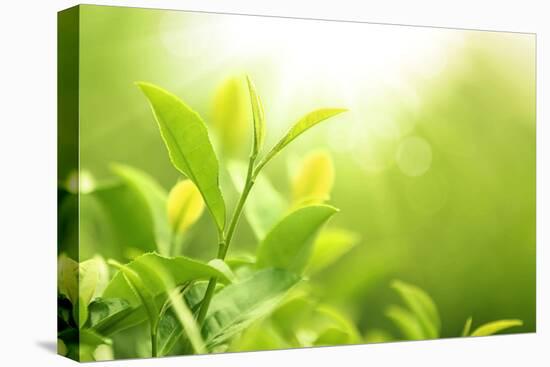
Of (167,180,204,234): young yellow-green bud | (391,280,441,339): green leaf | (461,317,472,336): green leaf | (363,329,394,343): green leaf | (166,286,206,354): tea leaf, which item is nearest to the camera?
(166,286,206,354): tea leaf

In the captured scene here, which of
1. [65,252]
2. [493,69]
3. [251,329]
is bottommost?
[251,329]

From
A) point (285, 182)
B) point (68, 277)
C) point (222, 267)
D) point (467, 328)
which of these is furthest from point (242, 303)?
point (467, 328)

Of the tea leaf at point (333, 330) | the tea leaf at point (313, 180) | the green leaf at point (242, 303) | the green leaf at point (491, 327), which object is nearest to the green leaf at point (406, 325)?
the green leaf at point (491, 327)

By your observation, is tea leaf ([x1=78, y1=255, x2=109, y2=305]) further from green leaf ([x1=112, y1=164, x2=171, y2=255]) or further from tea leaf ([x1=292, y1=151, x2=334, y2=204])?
tea leaf ([x1=292, y1=151, x2=334, y2=204])

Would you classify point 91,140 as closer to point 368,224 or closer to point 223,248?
point 223,248

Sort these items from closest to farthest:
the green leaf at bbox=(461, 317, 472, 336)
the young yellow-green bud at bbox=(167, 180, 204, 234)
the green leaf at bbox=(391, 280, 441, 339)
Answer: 1. the young yellow-green bud at bbox=(167, 180, 204, 234)
2. the green leaf at bbox=(391, 280, 441, 339)
3. the green leaf at bbox=(461, 317, 472, 336)

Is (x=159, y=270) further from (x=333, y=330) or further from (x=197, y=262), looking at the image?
(x=333, y=330)

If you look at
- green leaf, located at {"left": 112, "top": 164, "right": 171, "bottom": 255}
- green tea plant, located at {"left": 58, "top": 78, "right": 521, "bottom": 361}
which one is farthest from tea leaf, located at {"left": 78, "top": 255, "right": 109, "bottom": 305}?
green leaf, located at {"left": 112, "top": 164, "right": 171, "bottom": 255}

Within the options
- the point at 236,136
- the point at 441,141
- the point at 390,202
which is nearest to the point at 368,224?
the point at 390,202
